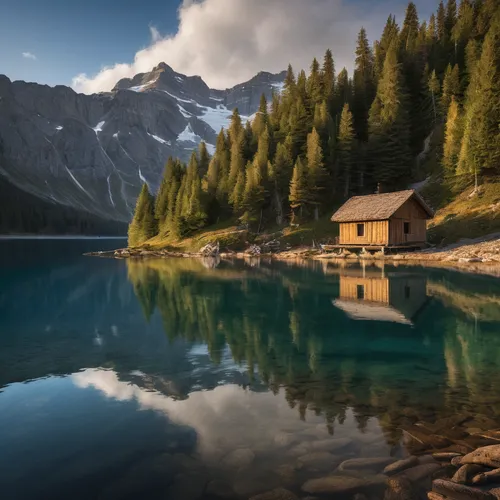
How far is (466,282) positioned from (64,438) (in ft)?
102

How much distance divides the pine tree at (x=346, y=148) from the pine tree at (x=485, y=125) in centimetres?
2040

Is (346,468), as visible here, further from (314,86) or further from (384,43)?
(384,43)

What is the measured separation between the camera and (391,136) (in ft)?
243

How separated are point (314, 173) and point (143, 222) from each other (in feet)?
160

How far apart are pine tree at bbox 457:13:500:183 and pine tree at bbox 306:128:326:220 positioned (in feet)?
75.7

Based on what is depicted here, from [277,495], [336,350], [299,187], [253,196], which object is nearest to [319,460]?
[277,495]

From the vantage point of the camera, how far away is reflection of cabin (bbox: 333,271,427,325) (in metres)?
21.5

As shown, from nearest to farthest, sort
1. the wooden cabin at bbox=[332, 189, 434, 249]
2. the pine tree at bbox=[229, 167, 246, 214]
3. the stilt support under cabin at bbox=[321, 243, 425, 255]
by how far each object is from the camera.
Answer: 1. the wooden cabin at bbox=[332, 189, 434, 249]
2. the stilt support under cabin at bbox=[321, 243, 425, 255]
3. the pine tree at bbox=[229, 167, 246, 214]

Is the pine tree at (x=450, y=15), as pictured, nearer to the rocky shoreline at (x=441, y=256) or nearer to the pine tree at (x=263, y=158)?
the pine tree at (x=263, y=158)

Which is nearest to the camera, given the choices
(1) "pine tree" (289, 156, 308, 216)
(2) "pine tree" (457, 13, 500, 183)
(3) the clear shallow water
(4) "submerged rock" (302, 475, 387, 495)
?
(4) "submerged rock" (302, 475, 387, 495)

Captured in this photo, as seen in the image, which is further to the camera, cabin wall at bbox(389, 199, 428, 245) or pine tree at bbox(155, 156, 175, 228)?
pine tree at bbox(155, 156, 175, 228)

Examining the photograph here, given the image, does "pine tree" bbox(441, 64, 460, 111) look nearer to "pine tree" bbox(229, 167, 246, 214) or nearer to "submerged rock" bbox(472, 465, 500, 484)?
"pine tree" bbox(229, 167, 246, 214)

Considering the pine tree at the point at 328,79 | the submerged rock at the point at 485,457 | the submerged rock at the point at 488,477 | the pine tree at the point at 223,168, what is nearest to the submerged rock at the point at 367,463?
the submerged rock at the point at 485,457

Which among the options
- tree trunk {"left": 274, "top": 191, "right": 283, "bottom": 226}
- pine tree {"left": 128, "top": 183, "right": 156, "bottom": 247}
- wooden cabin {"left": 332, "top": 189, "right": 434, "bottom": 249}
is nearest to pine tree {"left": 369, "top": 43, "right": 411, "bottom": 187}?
tree trunk {"left": 274, "top": 191, "right": 283, "bottom": 226}
